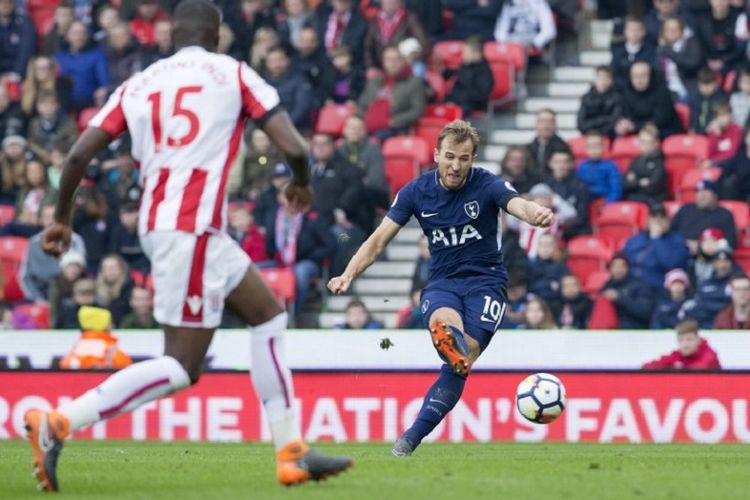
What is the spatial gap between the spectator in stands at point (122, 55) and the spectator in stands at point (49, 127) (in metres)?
0.90

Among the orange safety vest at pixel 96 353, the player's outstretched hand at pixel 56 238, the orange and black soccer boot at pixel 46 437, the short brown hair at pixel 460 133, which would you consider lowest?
the orange safety vest at pixel 96 353

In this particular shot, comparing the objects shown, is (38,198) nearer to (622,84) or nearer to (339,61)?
(339,61)

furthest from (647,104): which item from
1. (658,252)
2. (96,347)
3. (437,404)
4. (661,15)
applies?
(437,404)

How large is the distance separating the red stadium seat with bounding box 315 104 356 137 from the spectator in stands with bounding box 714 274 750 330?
5987 millimetres

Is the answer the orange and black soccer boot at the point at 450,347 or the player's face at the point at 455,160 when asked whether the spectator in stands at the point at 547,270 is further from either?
the orange and black soccer boot at the point at 450,347

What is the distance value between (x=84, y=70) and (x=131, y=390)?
15722 millimetres

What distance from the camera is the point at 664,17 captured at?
72.1 ft

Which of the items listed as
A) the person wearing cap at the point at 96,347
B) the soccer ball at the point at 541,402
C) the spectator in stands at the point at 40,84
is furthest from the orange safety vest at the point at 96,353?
the soccer ball at the point at 541,402

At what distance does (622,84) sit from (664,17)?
127 cm

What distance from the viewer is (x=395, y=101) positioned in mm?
21656

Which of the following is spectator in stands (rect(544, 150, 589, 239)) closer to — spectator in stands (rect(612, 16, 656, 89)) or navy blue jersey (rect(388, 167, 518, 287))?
spectator in stands (rect(612, 16, 656, 89))

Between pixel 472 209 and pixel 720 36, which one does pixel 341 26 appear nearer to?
pixel 720 36

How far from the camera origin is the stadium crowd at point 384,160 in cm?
1917

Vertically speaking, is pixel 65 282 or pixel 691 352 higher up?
pixel 65 282
